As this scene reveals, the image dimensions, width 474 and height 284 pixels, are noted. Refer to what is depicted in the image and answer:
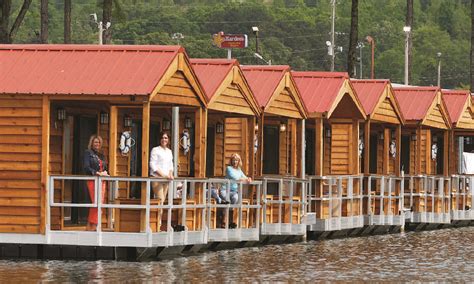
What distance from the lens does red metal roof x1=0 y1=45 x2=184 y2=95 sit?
28.2m

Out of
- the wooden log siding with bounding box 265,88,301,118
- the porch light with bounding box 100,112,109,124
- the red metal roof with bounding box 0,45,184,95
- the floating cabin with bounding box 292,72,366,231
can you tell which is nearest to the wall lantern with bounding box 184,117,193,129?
the wooden log siding with bounding box 265,88,301,118

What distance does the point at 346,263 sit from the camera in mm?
28688

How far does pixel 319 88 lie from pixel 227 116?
453 centimetres

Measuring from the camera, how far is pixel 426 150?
156 feet

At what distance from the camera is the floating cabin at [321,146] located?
125ft

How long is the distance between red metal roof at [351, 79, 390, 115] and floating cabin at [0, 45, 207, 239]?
1188cm

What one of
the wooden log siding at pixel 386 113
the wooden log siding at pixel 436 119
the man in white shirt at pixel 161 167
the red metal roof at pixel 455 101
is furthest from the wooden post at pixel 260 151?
the red metal roof at pixel 455 101

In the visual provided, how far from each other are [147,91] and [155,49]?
160 cm

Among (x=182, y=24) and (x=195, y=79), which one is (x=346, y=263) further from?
(x=182, y=24)

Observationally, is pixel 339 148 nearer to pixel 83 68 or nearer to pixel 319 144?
pixel 319 144

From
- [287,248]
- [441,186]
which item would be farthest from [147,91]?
[441,186]

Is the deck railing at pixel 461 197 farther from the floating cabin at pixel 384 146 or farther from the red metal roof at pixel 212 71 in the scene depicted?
the red metal roof at pixel 212 71

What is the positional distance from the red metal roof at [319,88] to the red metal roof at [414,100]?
23.6 feet

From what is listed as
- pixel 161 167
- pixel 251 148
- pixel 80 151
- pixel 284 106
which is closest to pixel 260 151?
pixel 251 148
